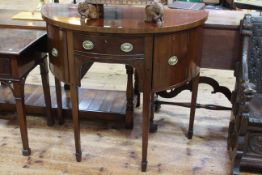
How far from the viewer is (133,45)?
1.61 metres

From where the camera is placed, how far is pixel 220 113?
253 cm

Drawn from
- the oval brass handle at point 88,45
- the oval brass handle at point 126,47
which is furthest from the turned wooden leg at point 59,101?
the oval brass handle at point 126,47

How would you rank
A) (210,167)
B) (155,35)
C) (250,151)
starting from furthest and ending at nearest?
1. (210,167)
2. (250,151)
3. (155,35)

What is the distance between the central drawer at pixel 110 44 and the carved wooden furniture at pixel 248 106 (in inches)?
21.6

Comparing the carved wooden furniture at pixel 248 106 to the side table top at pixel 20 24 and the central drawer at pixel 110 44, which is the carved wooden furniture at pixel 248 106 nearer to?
the central drawer at pixel 110 44

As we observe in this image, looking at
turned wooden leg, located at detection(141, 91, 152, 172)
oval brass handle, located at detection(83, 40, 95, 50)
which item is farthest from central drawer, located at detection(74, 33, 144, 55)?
turned wooden leg, located at detection(141, 91, 152, 172)

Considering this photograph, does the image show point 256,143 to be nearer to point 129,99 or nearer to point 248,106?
point 248,106

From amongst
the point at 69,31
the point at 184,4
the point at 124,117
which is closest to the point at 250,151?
the point at 124,117

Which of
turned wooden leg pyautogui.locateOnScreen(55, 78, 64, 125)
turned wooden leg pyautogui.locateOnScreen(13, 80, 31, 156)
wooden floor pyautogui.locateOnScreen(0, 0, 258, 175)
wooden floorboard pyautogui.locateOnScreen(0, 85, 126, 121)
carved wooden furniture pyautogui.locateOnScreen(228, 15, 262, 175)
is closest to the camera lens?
carved wooden furniture pyautogui.locateOnScreen(228, 15, 262, 175)

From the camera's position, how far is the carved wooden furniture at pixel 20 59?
1.78m

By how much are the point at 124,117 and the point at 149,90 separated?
0.64 meters

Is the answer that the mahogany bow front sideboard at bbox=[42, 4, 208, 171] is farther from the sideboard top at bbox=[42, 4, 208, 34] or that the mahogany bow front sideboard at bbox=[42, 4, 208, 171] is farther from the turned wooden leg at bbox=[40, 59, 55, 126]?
the turned wooden leg at bbox=[40, 59, 55, 126]

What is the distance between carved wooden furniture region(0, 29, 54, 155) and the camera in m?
1.78

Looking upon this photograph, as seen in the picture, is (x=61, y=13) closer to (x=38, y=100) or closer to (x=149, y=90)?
(x=149, y=90)
